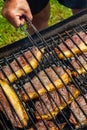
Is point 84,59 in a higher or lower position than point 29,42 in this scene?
lower

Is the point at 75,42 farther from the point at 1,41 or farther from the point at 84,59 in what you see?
the point at 1,41

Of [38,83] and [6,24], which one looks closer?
[38,83]

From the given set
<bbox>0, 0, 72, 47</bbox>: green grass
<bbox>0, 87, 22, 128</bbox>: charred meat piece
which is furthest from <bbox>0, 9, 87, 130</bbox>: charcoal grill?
<bbox>0, 0, 72, 47</bbox>: green grass

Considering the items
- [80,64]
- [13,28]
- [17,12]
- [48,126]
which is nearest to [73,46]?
[80,64]

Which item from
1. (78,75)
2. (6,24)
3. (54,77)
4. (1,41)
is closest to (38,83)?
(54,77)

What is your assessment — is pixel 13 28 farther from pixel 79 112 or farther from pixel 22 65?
pixel 79 112
